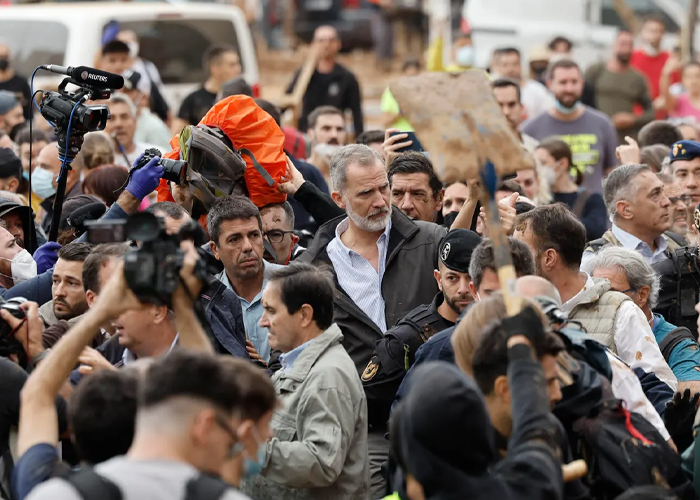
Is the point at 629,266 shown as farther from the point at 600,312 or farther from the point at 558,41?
the point at 558,41

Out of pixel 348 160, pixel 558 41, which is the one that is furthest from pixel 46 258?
pixel 558 41

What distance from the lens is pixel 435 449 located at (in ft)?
10.6

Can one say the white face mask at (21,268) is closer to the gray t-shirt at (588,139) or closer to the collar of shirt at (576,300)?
the collar of shirt at (576,300)

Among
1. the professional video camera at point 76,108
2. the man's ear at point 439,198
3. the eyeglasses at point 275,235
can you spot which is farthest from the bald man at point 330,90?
the professional video camera at point 76,108

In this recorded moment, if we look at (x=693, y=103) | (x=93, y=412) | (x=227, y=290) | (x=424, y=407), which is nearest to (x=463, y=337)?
(x=424, y=407)

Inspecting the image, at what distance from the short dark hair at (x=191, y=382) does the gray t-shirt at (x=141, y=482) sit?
0.18 metres

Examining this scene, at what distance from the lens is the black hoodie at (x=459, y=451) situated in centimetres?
324

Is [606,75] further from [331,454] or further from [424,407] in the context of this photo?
[424,407]

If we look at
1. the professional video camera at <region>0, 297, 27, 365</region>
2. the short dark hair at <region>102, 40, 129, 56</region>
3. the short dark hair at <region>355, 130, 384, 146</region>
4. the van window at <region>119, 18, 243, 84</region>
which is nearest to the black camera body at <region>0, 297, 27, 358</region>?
the professional video camera at <region>0, 297, 27, 365</region>

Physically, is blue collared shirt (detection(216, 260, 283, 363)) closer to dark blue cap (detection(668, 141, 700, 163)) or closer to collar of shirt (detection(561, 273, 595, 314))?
collar of shirt (detection(561, 273, 595, 314))

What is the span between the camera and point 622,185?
7266 mm

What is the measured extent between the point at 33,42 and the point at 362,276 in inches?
289

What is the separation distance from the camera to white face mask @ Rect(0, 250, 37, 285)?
6312 mm

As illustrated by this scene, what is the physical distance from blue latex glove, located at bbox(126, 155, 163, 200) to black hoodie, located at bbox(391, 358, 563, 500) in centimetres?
294
